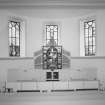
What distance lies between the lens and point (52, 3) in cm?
1059

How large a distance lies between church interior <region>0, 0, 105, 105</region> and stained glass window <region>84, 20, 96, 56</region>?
5 cm

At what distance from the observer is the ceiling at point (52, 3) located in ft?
34.2

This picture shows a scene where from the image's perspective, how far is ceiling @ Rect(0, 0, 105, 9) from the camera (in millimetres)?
10438

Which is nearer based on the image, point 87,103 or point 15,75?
point 87,103

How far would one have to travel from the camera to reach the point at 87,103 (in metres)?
6.14

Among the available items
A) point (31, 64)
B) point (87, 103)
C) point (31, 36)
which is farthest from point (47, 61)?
point (87, 103)

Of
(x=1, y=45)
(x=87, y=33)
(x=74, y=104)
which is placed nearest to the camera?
(x=74, y=104)

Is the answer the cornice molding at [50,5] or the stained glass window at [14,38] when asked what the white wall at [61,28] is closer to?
the cornice molding at [50,5]

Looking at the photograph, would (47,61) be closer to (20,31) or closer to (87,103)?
(20,31)

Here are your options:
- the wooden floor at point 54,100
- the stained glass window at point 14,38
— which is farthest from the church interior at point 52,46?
the wooden floor at point 54,100

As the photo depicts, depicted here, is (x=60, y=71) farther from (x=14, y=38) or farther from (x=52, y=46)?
(x=14, y=38)

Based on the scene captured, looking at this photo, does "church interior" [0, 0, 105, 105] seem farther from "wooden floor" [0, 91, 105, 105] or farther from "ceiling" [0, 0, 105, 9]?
"wooden floor" [0, 91, 105, 105]

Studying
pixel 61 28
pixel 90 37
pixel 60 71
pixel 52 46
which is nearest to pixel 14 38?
pixel 52 46

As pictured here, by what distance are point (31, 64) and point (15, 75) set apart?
0.95m
